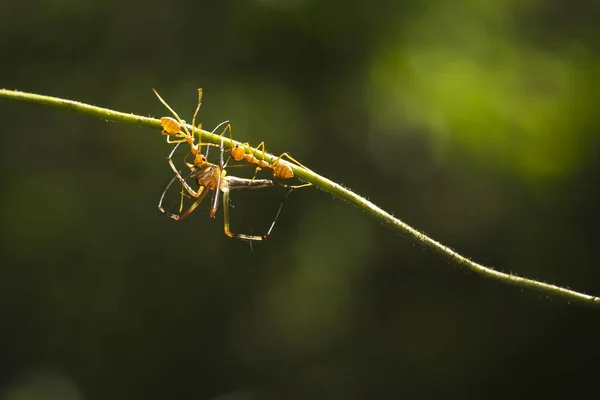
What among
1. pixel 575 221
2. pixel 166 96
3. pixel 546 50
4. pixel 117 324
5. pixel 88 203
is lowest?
pixel 117 324

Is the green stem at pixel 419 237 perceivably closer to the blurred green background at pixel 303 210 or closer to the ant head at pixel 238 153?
the ant head at pixel 238 153

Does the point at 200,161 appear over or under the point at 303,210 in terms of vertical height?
over

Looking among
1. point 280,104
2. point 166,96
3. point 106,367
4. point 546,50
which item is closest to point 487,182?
point 546,50

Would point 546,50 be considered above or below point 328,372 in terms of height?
above

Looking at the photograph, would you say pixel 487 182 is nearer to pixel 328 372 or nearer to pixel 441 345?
pixel 441 345

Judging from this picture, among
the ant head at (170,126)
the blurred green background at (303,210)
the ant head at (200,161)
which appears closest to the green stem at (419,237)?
the ant head at (170,126)

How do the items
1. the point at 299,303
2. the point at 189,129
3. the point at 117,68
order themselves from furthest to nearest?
the point at 299,303
the point at 117,68
the point at 189,129

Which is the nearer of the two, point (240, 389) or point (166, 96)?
point (166, 96)

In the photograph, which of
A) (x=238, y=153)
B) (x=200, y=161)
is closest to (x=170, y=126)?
(x=238, y=153)

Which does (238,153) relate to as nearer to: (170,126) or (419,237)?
(170,126)
